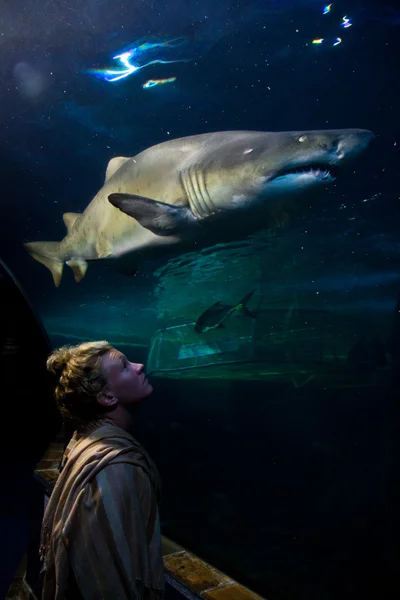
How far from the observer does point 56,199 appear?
795 cm

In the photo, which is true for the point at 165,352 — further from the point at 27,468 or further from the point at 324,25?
the point at 324,25

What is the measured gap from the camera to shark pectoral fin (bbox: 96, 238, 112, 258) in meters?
4.85

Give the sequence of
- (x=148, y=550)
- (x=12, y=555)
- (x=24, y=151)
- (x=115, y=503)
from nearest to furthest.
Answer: (x=115, y=503) → (x=148, y=550) → (x=12, y=555) → (x=24, y=151)

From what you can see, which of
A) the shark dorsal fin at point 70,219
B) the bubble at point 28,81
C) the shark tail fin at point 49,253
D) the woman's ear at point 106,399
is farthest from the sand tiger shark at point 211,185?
the woman's ear at point 106,399

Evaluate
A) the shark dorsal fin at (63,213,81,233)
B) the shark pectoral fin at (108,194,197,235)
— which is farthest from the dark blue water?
the shark pectoral fin at (108,194,197,235)

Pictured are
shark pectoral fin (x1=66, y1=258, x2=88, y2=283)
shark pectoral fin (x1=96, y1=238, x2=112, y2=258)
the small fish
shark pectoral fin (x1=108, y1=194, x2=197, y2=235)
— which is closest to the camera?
shark pectoral fin (x1=108, y1=194, x2=197, y2=235)

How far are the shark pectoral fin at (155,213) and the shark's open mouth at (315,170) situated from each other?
115cm

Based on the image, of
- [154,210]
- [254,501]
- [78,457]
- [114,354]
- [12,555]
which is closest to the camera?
[78,457]

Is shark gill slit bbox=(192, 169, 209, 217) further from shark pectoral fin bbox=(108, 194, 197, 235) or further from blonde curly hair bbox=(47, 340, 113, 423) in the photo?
blonde curly hair bbox=(47, 340, 113, 423)

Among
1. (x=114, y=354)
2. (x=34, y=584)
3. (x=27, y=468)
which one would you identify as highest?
(x=114, y=354)

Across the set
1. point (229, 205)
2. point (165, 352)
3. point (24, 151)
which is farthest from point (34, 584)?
point (165, 352)

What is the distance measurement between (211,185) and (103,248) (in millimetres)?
1866

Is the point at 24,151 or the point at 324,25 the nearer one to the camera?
the point at 324,25

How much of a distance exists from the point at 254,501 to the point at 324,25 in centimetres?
813
